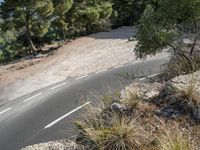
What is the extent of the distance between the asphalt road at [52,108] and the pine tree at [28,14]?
28.9 ft

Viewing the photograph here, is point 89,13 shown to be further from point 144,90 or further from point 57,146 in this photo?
point 57,146

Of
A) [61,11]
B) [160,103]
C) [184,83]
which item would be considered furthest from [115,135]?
[61,11]

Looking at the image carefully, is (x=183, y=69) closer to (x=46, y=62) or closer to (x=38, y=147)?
(x=38, y=147)

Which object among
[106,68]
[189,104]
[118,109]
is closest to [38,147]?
[118,109]

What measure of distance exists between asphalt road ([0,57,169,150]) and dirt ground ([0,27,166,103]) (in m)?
1.14

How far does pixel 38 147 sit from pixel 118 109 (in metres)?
1.68

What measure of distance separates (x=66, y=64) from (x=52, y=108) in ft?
26.7

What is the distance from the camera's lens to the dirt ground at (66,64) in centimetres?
1834

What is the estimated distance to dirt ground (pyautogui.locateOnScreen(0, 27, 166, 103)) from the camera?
1834cm

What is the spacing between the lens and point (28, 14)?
26.7 meters

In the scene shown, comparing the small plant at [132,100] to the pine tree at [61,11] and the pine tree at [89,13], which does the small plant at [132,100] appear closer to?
the pine tree at [61,11]

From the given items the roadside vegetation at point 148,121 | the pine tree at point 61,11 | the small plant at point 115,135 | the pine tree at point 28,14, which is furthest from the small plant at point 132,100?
the pine tree at point 61,11

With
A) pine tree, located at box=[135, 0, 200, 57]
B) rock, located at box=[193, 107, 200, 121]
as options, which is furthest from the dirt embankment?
rock, located at box=[193, 107, 200, 121]

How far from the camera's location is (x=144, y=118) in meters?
6.70
